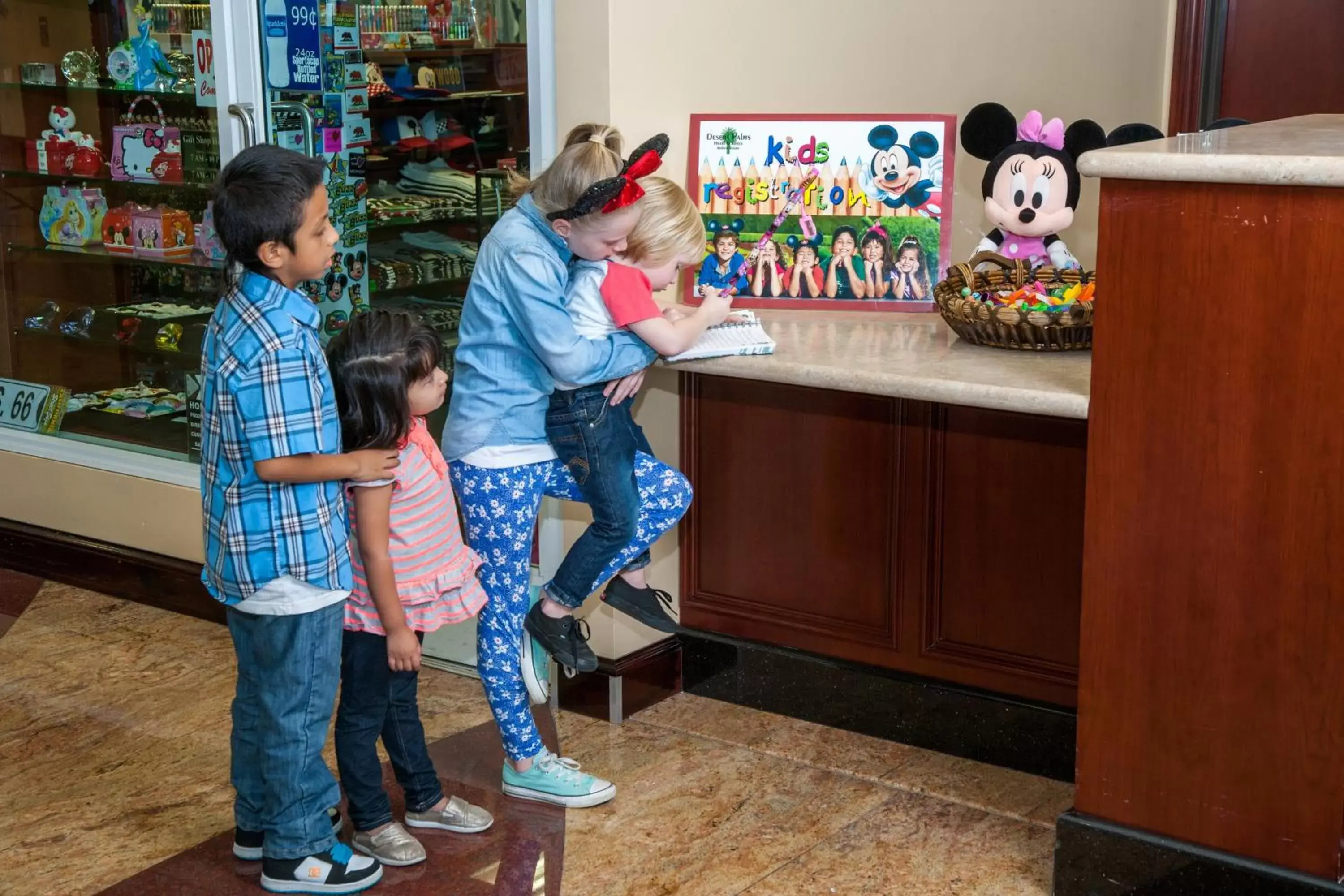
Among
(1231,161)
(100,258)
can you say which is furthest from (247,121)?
(1231,161)

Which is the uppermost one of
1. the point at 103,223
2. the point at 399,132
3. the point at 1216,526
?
the point at 399,132

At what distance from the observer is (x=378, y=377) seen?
7.57ft

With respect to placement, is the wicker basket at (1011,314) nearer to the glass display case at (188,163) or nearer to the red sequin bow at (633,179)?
the red sequin bow at (633,179)

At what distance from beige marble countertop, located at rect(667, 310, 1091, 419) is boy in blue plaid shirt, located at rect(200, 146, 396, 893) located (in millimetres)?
716

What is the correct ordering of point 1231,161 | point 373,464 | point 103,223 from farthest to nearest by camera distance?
point 103,223
point 373,464
point 1231,161

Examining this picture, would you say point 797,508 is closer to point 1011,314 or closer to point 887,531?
point 887,531

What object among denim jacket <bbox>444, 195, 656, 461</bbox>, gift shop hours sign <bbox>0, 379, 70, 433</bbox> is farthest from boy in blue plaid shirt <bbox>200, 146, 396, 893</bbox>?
gift shop hours sign <bbox>0, 379, 70, 433</bbox>

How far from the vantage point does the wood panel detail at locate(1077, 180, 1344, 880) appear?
80.5 inches

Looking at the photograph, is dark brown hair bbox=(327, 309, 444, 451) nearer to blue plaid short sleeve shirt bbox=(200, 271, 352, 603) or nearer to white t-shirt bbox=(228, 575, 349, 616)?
blue plaid short sleeve shirt bbox=(200, 271, 352, 603)

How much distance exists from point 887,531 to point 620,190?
96cm

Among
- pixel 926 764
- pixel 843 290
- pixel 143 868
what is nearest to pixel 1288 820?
pixel 926 764

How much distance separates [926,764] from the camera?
9.61ft

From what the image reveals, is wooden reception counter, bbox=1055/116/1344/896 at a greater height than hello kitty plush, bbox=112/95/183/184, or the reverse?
hello kitty plush, bbox=112/95/183/184

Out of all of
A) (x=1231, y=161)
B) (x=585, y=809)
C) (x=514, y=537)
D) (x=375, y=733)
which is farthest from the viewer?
(x=585, y=809)
